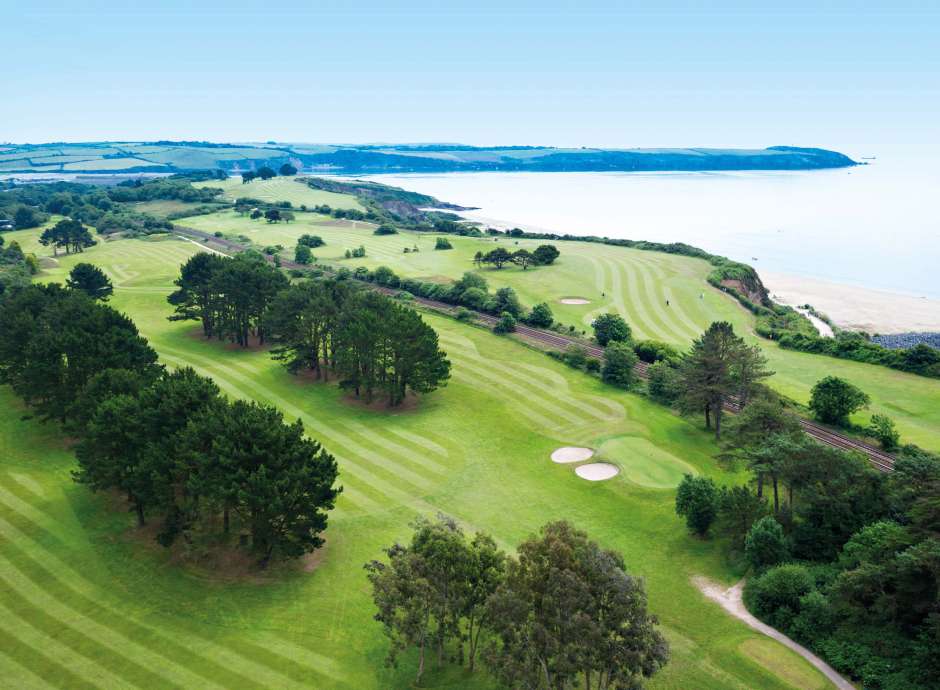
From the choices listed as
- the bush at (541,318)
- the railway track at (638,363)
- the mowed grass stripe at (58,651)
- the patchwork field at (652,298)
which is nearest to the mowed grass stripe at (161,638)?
the mowed grass stripe at (58,651)

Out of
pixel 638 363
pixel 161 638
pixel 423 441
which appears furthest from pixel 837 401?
pixel 161 638

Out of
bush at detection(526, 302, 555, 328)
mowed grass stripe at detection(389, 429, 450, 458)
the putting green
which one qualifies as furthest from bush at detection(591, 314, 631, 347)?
mowed grass stripe at detection(389, 429, 450, 458)

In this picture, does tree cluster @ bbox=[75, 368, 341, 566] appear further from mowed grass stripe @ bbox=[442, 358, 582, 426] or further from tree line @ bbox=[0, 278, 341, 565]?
mowed grass stripe @ bbox=[442, 358, 582, 426]

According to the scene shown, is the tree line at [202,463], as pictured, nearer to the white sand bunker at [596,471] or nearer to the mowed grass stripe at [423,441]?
the mowed grass stripe at [423,441]

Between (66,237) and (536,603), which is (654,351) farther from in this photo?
(66,237)

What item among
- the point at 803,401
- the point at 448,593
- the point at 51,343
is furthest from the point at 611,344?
the point at 51,343

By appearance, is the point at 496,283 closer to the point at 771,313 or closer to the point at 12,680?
the point at 771,313

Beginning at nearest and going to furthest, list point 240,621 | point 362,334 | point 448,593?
point 448,593 → point 240,621 → point 362,334
